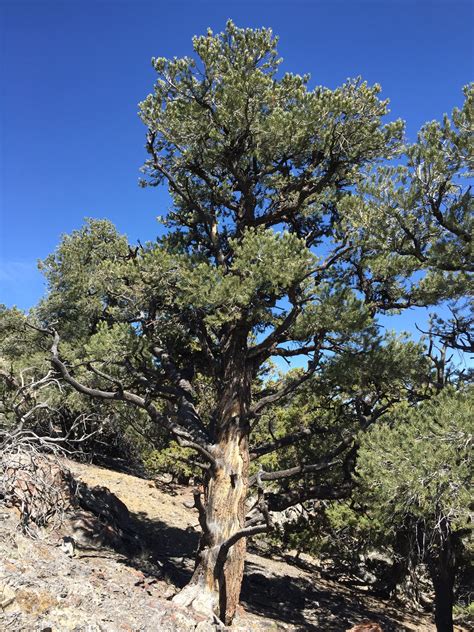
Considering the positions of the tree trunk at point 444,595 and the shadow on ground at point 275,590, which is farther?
the shadow on ground at point 275,590

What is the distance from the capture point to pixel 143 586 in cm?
756

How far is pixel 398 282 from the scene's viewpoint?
29.5 feet

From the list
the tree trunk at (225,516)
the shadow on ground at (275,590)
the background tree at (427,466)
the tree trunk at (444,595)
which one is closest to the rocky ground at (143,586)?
the shadow on ground at (275,590)

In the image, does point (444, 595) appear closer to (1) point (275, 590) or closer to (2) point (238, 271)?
(1) point (275, 590)

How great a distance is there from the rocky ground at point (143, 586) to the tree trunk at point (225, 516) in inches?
21.4

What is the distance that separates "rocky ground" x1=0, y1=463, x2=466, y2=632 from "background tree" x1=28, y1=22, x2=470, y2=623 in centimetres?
139

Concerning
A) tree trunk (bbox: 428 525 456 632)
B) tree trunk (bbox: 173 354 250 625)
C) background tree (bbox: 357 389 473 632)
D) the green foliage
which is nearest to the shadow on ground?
tree trunk (bbox: 173 354 250 625)

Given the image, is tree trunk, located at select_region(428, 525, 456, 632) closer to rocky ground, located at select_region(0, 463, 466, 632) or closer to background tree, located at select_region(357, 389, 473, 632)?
rocky ground, located at select_region(0, 463, 466, 632)

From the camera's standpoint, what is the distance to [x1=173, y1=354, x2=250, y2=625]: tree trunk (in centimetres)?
749

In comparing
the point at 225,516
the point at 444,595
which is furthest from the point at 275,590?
the point at 225,516

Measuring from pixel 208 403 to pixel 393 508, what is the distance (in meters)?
11.1

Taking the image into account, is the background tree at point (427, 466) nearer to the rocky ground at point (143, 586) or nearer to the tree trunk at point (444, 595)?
the tree trunk at point (444, 595)

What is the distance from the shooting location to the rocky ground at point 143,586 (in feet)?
13.8

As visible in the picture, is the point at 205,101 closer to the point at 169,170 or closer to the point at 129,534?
the point at 169,170
